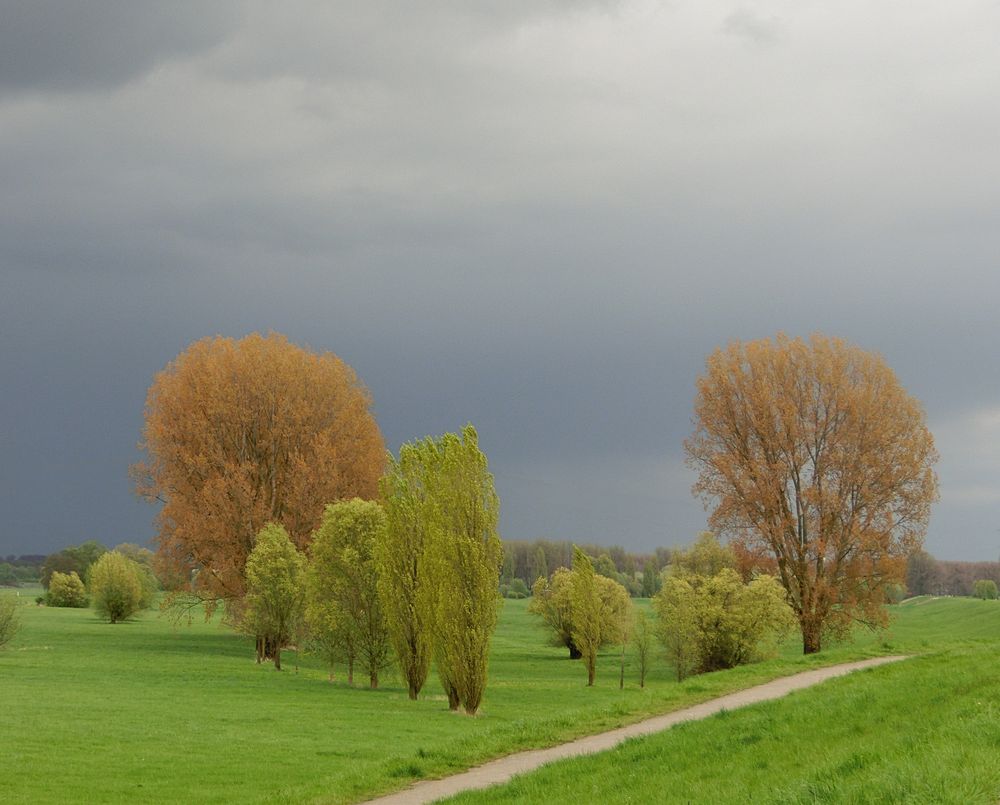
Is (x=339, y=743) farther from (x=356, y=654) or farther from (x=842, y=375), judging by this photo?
(x=842, y=375)

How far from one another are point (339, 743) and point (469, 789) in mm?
14270

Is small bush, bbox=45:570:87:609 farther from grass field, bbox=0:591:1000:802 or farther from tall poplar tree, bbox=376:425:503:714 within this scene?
tall poplar tree, bbox=376:425:503:714

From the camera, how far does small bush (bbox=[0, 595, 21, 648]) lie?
182 ft

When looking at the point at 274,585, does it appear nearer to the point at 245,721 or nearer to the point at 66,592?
the point at 245,721

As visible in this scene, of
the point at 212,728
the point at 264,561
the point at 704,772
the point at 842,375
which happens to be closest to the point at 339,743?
the point at 212,728

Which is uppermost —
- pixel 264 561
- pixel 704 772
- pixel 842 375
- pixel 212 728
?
pixel 842 375

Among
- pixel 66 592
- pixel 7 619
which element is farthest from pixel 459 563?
pixel 66 592

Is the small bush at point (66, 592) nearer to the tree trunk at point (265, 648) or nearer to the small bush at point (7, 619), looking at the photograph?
the small bush at point (7, 619)

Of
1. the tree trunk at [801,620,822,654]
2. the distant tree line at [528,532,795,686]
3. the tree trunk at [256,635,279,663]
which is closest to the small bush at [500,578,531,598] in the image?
the distant tree line at [528,532,795,686]

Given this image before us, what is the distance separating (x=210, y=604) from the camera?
201ft

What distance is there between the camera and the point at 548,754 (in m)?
19.1

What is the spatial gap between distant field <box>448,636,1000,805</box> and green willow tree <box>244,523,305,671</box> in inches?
1366

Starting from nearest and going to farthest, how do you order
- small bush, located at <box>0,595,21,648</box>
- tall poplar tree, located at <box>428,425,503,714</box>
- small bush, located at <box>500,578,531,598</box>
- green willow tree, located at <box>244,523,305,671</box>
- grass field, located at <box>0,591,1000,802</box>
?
grass field, located at <box>0,591,1000,802</box>
tall poplar tree, located at <box>428,425,503,714</box>
green willow tree, located at <box>244,523,305,671</box>
small bush, located at <box>0,595,21,648</box>
small bush, located at <box>500,578,531,598</box>

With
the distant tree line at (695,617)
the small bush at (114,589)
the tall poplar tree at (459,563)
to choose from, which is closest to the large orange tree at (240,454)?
the distant tree line at (695,617)
